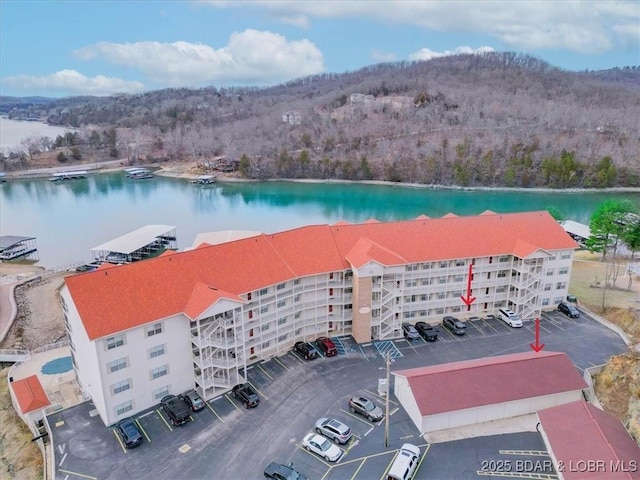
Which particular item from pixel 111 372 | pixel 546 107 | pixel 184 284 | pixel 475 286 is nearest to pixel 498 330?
pixel 475 286

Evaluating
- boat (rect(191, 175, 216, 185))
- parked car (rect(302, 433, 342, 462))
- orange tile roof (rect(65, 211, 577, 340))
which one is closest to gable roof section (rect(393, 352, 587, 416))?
parked car (rect(302, 433, 342, 462))

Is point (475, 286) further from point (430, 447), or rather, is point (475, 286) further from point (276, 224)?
point (276, 224)

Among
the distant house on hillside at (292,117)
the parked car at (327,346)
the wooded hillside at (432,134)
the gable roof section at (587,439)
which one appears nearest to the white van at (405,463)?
the gable roof section at (587,439)

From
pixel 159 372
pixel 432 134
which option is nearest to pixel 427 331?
pixel 159 372

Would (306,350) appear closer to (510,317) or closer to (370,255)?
(370,255)

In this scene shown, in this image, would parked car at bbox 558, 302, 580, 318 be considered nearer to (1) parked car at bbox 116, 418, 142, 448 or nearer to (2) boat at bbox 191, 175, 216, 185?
(1) parked car at bbox 116, 418, 142, 448
